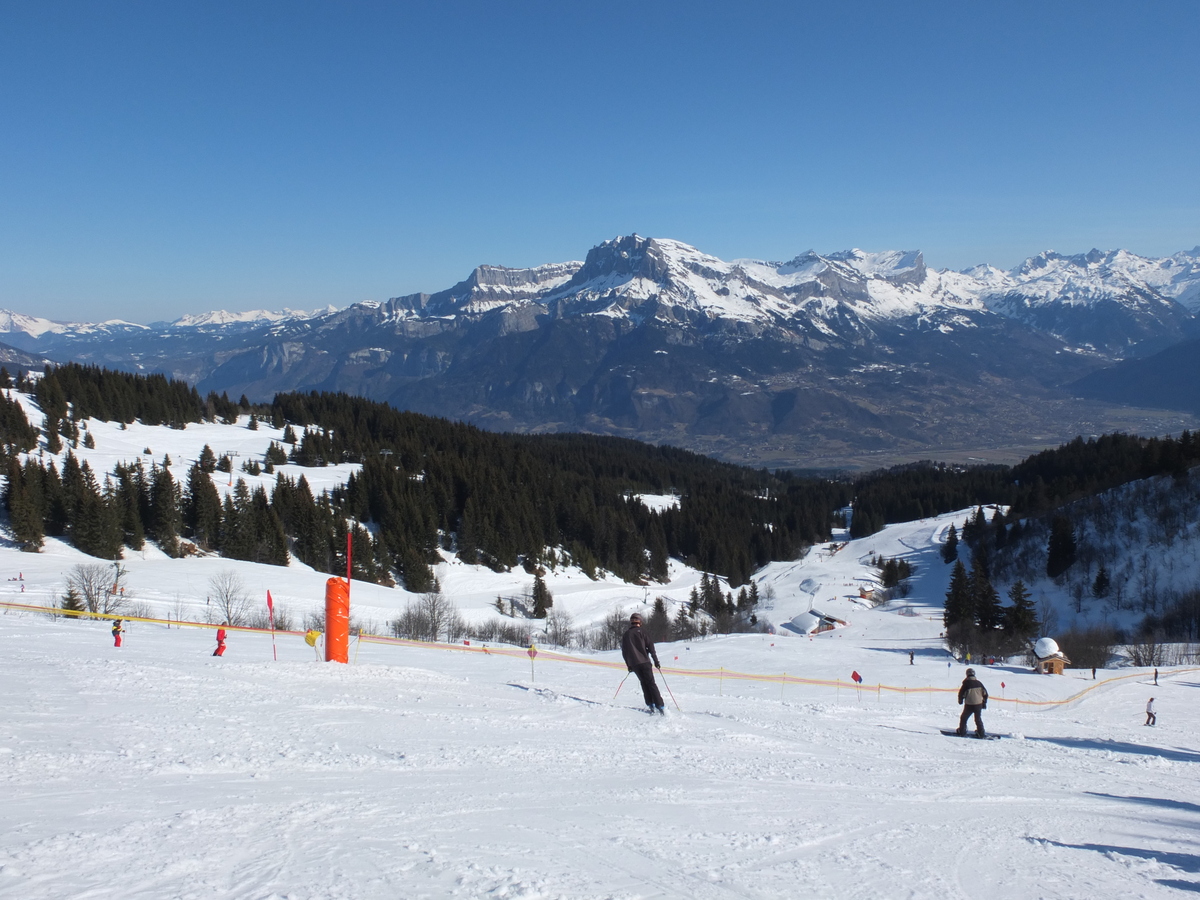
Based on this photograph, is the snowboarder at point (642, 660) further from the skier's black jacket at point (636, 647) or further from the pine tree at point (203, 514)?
the pine tree at point (203, 514)

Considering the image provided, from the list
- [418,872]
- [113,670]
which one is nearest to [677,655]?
[113,670]

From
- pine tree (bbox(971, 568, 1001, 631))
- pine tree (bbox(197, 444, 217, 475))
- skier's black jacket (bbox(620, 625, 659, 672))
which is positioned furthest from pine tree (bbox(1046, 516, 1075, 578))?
pine tree (bbox(197, 444, 217, 475))

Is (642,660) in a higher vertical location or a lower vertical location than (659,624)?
higher

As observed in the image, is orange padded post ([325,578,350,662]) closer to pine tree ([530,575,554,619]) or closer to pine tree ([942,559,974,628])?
pine tree ([530,575,554,619])

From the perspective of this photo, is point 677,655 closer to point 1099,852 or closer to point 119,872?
point 1099,852

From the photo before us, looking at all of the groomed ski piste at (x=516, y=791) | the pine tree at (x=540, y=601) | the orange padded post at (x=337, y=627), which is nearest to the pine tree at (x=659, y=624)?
the pine tree at (x=540, y=601)

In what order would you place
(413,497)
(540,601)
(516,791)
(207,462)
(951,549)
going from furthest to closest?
(951,549) < (413,497) < (207,462) < (540,601) < (516,791)

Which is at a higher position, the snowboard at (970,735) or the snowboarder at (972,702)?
the snowboarder at (972,702)

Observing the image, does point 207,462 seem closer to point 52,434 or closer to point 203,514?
point 52,434

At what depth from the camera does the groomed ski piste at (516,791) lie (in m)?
6.27

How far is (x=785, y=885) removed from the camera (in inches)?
262

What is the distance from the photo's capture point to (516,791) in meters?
9.11

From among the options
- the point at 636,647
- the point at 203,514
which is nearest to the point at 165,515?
the point at 203,514

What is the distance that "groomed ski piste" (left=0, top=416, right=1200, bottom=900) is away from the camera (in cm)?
627
